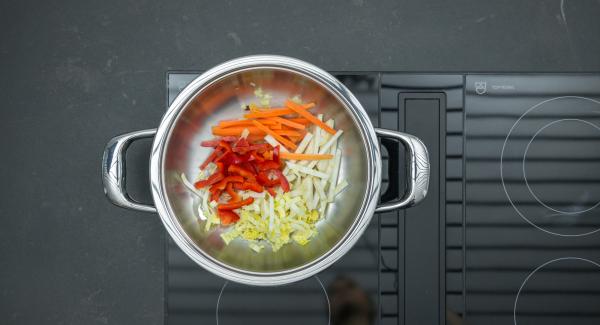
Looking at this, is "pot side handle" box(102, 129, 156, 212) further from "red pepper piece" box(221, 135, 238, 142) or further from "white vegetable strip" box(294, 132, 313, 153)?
"white vegetable strip" box(294, 132, 313, 153)

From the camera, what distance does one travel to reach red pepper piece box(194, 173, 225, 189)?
889mm

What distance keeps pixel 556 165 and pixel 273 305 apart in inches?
25.1

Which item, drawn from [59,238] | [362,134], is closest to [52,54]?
[59,238]

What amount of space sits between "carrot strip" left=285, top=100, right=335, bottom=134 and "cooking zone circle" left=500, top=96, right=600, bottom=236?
365 millimetres

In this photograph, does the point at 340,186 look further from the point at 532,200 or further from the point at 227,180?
the point at 532,200

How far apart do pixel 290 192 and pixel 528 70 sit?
57cm

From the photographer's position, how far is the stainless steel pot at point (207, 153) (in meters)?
0.84

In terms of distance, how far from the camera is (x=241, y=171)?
2.89 feet

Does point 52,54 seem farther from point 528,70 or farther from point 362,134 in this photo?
point 528,70

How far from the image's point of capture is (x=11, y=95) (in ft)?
3.41

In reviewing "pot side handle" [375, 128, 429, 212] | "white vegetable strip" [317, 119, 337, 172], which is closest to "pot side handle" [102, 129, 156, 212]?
"white vegetable strip" [317, 119, 337, 172]

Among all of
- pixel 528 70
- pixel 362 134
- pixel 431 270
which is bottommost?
pixel 431 270

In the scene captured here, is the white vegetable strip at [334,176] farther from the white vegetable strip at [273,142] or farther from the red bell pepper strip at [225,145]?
the red bell pepper strip at [225,145]

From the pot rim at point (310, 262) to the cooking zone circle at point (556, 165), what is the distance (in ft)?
1.05
